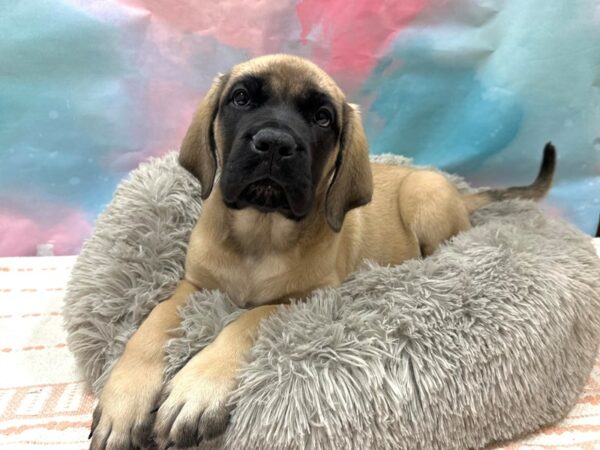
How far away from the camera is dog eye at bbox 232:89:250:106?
2.11 m

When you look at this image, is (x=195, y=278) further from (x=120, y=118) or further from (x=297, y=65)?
(x=120, y=118)

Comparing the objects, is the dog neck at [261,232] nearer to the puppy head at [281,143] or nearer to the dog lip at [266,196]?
the puppy head at [281,143]

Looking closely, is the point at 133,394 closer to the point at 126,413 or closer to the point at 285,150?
the point at 126,413

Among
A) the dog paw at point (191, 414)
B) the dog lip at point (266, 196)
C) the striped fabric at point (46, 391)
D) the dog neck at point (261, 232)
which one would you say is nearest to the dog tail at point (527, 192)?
the striped fabric at point (46, 391)

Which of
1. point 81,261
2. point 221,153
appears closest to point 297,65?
point 221,153

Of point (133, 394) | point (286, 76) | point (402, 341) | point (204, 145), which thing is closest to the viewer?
point (133, 394)

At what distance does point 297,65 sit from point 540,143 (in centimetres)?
223

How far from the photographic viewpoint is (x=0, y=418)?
206cm

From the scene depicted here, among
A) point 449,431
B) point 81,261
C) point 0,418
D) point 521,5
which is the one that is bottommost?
point 0,418

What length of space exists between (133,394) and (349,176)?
1139 millimetres

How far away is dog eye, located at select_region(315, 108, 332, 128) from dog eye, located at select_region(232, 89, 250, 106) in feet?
0.90

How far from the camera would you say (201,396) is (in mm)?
1698

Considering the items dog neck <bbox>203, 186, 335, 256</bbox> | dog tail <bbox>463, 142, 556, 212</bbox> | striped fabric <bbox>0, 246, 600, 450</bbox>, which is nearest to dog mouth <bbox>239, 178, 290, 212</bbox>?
dog neck <bbox>203, 186, 335, 256</bbox>

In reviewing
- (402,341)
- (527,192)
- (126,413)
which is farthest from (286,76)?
(527,192)
